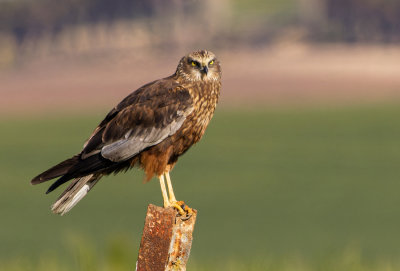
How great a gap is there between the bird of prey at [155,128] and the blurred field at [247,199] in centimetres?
61

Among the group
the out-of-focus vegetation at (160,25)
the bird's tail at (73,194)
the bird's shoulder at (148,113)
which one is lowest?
the out-of-focus vegetation at (160,25)

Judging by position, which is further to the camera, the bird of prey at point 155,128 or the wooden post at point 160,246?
the bird of prey at point 155,128

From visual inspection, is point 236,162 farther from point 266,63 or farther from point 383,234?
point 266,63

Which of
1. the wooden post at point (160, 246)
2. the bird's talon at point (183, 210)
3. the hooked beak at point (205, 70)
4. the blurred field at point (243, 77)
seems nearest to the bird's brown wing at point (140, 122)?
the hooked beak at point (205, 70)

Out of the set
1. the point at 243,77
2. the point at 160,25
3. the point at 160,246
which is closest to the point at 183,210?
the point at 160,246

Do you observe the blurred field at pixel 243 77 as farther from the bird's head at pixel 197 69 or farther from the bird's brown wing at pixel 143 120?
the bird's brown wing at pixel 143 120

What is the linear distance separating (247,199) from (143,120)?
26.3 meters

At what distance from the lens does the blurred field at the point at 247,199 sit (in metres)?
12.5

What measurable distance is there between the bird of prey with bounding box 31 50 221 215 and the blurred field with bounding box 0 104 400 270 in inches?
24.0

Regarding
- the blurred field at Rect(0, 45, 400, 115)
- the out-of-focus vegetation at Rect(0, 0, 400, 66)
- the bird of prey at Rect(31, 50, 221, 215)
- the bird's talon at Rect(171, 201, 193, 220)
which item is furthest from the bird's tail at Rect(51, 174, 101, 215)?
the out-of-focus vegetation at Rect(0, 0, 400, 66)

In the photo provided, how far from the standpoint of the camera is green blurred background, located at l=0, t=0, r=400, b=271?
2288 centimetres

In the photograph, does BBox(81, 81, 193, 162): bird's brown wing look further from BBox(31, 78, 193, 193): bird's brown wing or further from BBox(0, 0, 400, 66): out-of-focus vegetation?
BBox(0, 0, 400, 66): out-of-focus vegetation

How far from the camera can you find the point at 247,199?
113 feet

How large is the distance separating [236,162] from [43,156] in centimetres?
924
